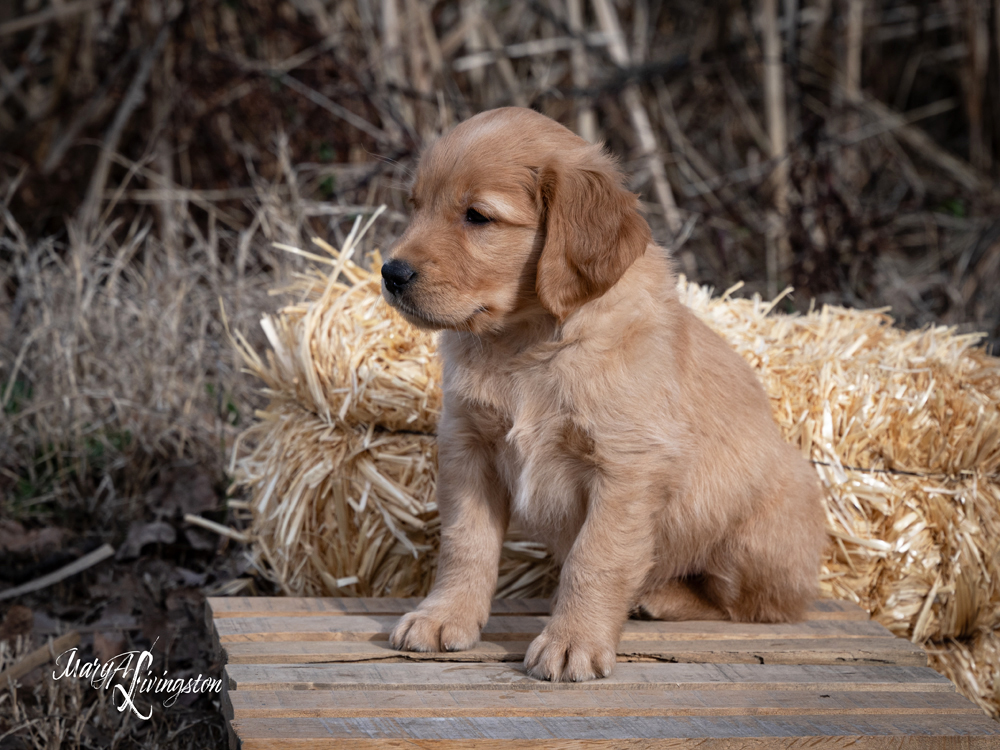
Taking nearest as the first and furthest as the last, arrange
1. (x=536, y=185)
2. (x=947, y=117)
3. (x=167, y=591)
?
(x=536, y=185)
(x=167, y=591)
(x=947, y=117)

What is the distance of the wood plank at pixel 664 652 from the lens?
2.50 m

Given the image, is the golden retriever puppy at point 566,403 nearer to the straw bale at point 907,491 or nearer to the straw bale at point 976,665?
the straw bale at point 907,491

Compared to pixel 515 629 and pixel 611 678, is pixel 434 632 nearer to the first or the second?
pixel 515 629

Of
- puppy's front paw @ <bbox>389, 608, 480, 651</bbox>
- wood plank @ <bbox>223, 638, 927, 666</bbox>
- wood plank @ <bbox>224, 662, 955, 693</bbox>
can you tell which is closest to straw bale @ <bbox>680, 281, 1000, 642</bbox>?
wood plank @ <bbox>223, 638, 927, 666</bbox>

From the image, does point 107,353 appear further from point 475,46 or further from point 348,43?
point 475,46

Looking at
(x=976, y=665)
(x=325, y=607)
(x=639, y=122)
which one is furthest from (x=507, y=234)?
(x=639, y=122)

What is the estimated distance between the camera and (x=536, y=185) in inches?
100.0

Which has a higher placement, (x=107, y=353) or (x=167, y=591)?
(x=107, y=353)

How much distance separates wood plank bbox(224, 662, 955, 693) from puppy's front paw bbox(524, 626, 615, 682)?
21 millimetres

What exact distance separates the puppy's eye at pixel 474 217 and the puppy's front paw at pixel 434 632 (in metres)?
1.00

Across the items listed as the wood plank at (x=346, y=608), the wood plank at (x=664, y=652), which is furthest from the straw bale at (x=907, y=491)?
the wood plank at (x=664, y=652)

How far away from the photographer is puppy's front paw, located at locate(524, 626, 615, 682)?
2.36m

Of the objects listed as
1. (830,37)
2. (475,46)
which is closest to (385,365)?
(475,46)

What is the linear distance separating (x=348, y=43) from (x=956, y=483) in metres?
5.23
